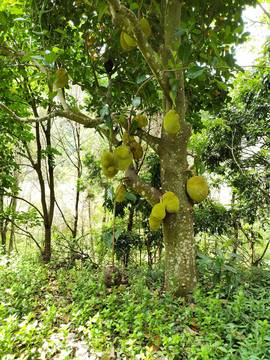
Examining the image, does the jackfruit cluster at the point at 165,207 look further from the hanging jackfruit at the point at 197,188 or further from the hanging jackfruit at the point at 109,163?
the hanging jackfruit at the point at 109,163

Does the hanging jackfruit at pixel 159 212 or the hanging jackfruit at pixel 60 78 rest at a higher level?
the hanging jackfruit at pixel 60 78

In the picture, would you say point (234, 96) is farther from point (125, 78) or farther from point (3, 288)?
point (3, 288)

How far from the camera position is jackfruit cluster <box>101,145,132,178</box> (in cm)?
196

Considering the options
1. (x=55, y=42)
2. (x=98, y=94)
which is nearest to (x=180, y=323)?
(x=98, y=94)

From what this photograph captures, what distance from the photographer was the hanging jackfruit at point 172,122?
1899mm

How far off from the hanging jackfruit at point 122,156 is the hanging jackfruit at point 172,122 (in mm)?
291

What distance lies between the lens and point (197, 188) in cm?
193

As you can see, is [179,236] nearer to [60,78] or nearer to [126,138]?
[126,138]

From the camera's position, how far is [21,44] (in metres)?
3.17

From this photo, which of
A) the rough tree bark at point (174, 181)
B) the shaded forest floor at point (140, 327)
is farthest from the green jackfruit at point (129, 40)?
the shaded forest floor at point (140, 327)

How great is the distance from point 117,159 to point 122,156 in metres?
0.04

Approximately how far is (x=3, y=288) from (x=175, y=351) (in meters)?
1.51

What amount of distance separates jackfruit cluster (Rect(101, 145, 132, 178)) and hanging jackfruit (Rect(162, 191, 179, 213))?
0.33m

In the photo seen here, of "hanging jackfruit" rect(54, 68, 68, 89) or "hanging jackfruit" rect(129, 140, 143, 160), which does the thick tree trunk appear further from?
"hanging jackfruit" rect(54, 68, 68, 89)
